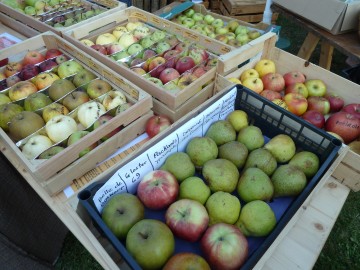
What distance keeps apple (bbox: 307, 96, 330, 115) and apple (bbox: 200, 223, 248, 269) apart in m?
1.21

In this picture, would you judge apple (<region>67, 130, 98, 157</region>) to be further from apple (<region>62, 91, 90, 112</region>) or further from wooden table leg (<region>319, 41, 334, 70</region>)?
wooden table leg (<region>319, 41, 334, 70</region>)

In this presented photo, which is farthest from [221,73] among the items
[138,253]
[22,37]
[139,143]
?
[22,37]

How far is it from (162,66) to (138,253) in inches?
54.3

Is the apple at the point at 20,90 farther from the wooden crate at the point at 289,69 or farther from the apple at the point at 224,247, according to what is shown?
the apple at the point at 224,247

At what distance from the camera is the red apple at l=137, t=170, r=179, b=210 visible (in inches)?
47.1

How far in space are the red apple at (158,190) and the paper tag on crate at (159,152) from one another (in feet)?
0.20

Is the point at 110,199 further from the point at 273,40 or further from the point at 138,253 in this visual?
the point at 273,40

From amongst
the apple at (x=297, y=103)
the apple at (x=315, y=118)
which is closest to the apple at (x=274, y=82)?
the apple at (x=297, y=103)

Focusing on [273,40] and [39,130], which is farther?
[273,40]

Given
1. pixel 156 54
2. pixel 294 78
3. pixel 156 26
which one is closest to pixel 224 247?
pixel 294 78

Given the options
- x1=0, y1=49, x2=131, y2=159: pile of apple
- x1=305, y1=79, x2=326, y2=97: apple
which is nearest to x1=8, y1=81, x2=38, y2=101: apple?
x1=0, y1=49, x2=131, y2=159: pile of apple

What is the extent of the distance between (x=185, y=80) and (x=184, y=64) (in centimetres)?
22

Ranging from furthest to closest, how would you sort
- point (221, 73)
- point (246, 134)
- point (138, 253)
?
point (221, 73) → point (246, 134) → point (138, 253)

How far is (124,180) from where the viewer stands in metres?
1.25
